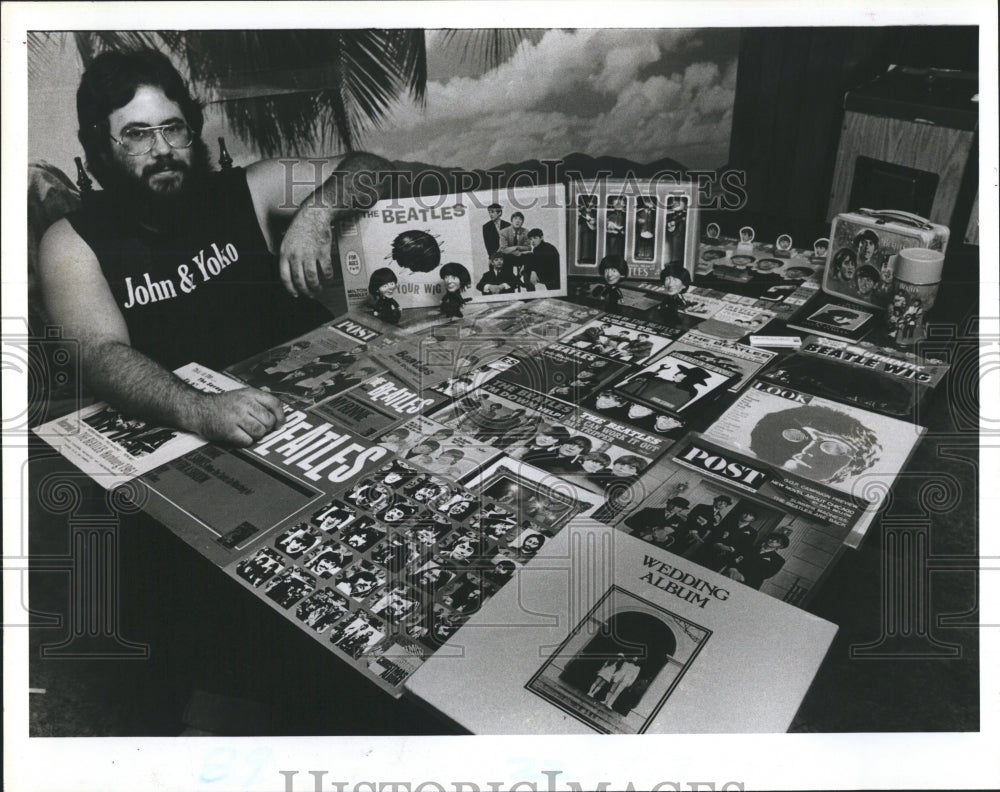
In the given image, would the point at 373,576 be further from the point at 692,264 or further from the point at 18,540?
the point at 692,264

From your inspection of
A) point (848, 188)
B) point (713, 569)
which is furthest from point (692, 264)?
point (713, 569)

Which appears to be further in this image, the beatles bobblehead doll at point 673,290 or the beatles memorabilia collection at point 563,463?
the beatles bobblehead doll at point 673,290

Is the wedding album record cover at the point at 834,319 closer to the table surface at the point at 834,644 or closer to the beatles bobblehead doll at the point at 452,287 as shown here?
the table surface at the point at 834,644

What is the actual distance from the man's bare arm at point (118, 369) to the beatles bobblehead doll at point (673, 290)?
27.6 inches

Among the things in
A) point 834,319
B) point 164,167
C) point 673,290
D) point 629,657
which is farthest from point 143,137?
point 834,319

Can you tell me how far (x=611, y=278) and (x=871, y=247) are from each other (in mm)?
461

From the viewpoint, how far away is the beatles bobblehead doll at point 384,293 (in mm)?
1398

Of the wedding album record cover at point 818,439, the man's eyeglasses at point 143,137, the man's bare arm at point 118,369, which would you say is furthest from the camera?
the man's eyeglasses at point 143,137

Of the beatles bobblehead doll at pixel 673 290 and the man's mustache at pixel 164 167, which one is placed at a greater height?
the man's mustache at pixel 164 167

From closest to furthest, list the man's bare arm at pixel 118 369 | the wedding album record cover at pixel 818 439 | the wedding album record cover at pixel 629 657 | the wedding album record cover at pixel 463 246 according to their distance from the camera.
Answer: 1. the wedding album record cover at pixel 629 657
2. the wedding album record cover at pixel 818 439
3. the man's bare arm at pixel 118 369
4. the wedding album record cover at pixel 463 246

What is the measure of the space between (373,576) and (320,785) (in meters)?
0.25

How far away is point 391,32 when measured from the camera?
1330 millimetres
